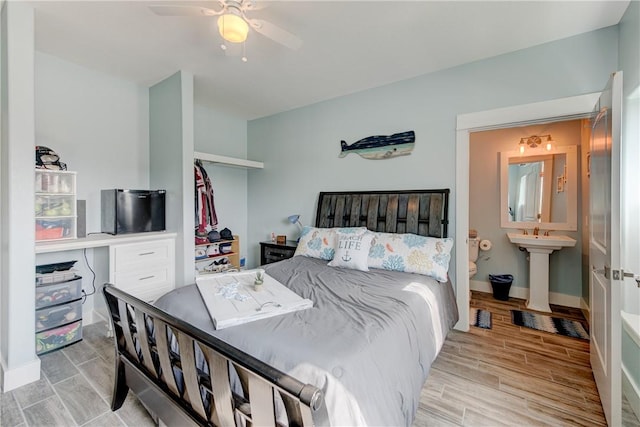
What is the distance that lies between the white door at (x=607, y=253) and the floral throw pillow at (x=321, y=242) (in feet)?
5.77

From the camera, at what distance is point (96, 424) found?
5.31ft

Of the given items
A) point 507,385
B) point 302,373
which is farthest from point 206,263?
point 507,385

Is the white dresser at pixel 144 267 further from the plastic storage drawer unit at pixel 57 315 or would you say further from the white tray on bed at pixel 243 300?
the white tray on bed at pixel 243 300

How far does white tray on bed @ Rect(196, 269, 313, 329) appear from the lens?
1.46 m

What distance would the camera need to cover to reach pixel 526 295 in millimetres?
3652

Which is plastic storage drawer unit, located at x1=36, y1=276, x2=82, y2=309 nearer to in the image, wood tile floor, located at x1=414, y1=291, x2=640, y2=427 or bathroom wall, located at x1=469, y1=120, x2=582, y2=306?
wood tile floor, located at x1=414, y1=291, x2=640, y2=427

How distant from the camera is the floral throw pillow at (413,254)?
2.40 m

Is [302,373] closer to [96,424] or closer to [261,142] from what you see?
[96,424]

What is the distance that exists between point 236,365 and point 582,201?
4.27m

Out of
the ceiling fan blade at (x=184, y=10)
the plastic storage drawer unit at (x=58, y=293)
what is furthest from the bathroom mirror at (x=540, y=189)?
the plastic storage drawer unit at (x=58, y=293)

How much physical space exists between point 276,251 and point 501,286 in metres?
3.02

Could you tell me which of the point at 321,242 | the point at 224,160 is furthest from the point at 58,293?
the point at 321,242

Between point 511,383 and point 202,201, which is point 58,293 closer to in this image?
point 202,201

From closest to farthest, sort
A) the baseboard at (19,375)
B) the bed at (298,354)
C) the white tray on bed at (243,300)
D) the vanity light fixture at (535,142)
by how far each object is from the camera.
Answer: the bed at (298,354)
the white tray on bed at (243,300)
the baseboard at (19,375)
the vanity light fixture at (535,142)
